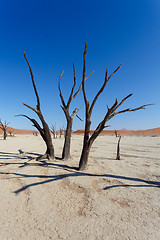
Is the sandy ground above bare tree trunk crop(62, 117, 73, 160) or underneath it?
underneath

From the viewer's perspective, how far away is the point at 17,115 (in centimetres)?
431

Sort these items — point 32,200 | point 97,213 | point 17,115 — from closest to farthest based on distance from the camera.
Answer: point 97,213
point 32,200
point 17,115

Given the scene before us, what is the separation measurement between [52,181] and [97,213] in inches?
55.5

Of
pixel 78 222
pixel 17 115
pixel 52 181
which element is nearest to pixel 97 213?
pixel 78 222

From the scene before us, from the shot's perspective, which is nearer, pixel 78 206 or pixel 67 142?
pixel 78 206

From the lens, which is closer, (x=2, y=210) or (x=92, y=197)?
(x=2, y=210)

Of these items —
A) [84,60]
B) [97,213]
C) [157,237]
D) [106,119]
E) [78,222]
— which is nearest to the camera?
[157,237]

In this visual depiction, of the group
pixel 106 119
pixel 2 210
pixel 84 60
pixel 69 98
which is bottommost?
pixel 2 210

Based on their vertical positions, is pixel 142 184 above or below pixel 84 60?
below

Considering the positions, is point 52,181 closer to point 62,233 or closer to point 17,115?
point 62,233

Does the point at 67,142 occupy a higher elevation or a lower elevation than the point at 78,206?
higher

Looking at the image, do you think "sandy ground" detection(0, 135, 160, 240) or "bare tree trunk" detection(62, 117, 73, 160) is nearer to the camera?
"sandy ground" detection(0, 135, 160, 240)

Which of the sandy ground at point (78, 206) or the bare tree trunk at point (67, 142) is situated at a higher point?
the bare tree trunk at point (67, 142)

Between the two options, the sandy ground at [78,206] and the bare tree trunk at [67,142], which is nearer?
the sandy ground at [78,206]
